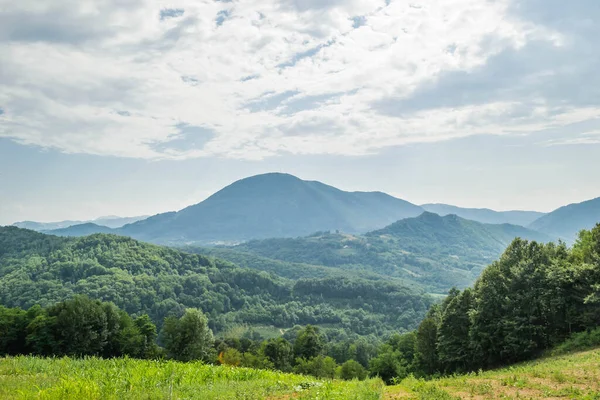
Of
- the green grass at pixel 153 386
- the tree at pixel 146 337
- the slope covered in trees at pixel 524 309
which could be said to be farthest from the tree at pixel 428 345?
the tree at pixel 146 337

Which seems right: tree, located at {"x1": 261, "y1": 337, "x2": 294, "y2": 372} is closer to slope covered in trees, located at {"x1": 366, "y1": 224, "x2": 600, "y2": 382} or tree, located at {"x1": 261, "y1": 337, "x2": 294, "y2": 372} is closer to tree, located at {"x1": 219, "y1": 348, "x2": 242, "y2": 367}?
tree, located at {"x1": 219, "y1": 348, "x2": 242, "y2": 367}

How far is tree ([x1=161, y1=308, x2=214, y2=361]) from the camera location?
61531 mm

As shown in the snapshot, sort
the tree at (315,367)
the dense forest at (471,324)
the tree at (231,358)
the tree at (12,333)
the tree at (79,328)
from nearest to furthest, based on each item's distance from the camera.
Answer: the dense forest at (471,324) → the tree at (79,328) → the tree at (12,333) → the tree at (315,367) → the tree at (231,358)

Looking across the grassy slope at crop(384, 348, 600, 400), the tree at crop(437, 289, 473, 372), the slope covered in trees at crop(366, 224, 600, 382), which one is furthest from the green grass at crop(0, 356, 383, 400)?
the tree at crop(437, 289, 473, 372)

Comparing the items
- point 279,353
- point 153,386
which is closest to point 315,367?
point 279,353

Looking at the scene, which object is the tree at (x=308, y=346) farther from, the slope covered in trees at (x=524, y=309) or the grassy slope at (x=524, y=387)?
the grassy slope at (x=524, y=387)

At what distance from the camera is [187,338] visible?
62062 millimetres

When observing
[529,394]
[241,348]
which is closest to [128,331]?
[241,348]

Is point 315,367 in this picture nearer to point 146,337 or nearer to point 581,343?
point 146,337

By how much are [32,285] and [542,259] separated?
204 meters

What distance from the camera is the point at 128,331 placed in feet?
196

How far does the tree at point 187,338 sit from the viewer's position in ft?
202

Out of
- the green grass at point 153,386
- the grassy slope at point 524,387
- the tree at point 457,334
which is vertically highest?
the green grass at point 153,386

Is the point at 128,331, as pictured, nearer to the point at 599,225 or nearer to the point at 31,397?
the point at 31,397
